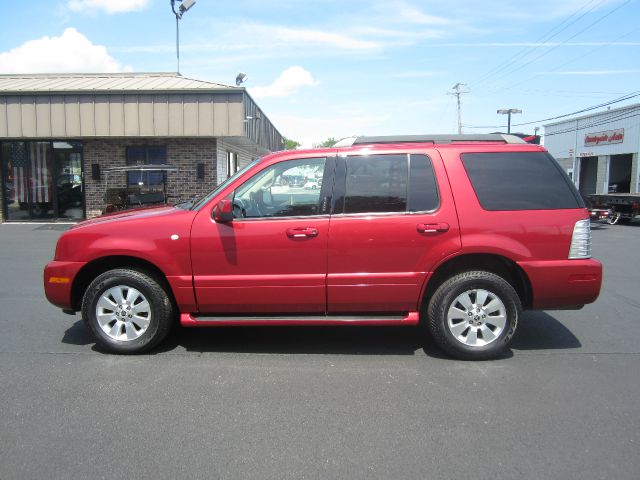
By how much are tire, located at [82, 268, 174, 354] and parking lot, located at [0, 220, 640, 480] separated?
6.5 inches

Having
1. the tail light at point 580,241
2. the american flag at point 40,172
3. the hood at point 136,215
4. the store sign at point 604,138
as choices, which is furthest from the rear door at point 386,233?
the store sign at point 604,138

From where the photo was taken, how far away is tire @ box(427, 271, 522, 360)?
445 cm

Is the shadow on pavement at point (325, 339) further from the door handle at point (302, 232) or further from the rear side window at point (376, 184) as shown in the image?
the rear side window at point (376, 184)

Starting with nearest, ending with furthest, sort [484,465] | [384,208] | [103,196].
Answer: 1. [484,465]
2. [384,208]
3. [103,196]

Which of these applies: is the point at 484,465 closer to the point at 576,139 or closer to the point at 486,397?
the point at 486,397

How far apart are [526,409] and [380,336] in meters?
1.86

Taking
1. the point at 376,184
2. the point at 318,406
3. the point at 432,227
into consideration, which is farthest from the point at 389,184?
the point at 318,406

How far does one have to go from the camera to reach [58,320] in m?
5.74

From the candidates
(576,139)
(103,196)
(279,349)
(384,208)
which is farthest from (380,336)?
(576,139)

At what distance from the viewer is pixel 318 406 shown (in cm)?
363

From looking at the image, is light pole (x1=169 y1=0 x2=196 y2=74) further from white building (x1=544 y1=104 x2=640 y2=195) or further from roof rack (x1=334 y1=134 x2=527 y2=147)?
white building (x1=544 y1=104 x2=640 y2=195)

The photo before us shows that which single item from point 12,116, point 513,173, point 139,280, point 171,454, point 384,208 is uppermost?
point 12,116

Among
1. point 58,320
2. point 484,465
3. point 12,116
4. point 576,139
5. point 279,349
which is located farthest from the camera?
point 576,139

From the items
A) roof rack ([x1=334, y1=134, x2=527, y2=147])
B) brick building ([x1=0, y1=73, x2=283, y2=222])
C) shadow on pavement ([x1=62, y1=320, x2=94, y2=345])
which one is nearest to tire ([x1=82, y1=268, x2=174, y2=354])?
shadow on pavement ([x1=62, y1=320, x2=94, y2=345])
